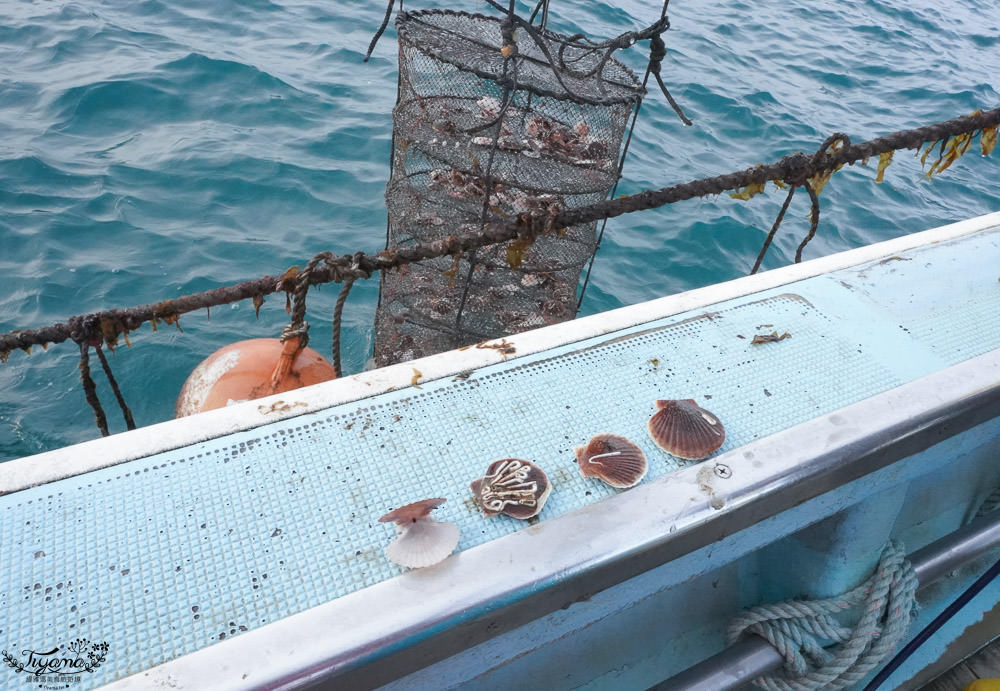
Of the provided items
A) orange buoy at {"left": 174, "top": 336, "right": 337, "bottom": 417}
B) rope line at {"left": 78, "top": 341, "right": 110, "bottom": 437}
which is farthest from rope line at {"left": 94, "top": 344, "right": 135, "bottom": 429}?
orange buoy at {"left": 174, "top": 336, "right": 337, "bottom": 417}

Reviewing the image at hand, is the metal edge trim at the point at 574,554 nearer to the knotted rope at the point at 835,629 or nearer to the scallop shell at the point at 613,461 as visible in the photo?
the scallop shell at the point at 613,461

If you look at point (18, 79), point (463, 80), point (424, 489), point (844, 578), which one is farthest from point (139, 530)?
point (18, 79)

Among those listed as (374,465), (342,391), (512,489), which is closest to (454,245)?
(342,391)

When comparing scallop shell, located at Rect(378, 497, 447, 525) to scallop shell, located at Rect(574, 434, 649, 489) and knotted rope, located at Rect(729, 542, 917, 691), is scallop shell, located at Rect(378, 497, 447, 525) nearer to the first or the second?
scallop shell, located at Rect(574, 434, 649, 489)

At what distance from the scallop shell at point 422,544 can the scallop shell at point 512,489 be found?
0.14 m

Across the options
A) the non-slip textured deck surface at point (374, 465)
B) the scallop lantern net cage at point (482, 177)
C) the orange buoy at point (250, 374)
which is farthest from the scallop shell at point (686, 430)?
the scallop lantern net cage at point (482, 177)

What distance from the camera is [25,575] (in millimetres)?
1338

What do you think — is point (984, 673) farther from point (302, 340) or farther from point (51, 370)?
point (51, 370)

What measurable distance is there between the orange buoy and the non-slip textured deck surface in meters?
1.03

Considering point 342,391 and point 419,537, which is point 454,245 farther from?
point 419,537

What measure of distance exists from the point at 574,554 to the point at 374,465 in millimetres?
566

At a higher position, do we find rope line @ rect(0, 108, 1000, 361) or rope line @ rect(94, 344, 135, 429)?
rope line @ rect(0, 108, 1000, 361)

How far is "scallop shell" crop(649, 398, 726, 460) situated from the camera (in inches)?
67.9

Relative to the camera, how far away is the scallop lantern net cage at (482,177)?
3.90m
